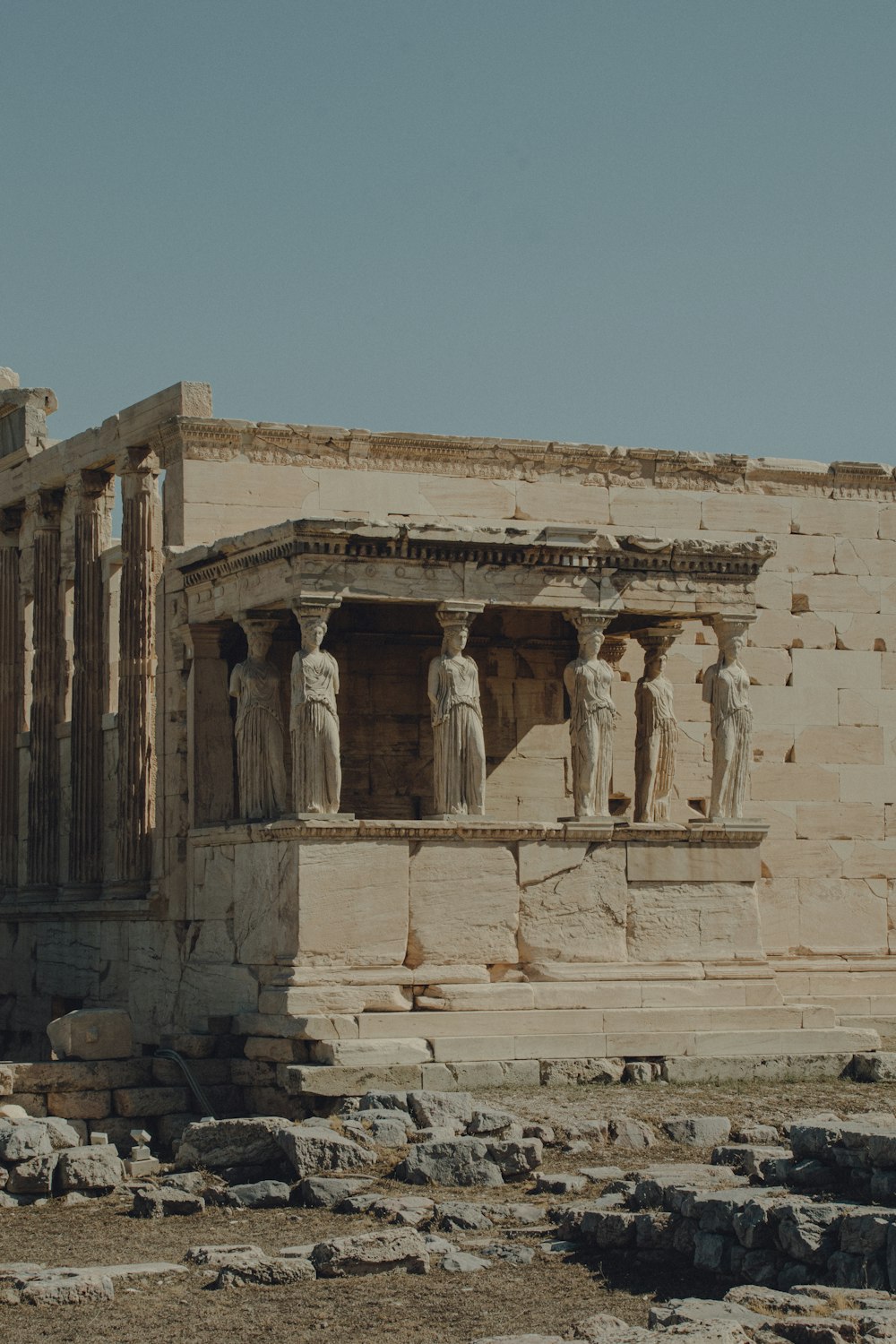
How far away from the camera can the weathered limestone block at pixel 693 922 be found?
19031 millimetres

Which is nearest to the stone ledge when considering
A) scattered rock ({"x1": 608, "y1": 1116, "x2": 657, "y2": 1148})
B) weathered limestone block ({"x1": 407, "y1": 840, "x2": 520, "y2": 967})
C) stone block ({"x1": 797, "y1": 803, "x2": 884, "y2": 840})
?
weathered limestone block ({"x1": 407, "y1": 840, "x2": 520, "y2": 967})

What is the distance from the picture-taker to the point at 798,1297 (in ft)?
35.0

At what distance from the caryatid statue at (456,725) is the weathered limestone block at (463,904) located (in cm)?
37

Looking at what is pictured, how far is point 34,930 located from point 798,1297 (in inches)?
557

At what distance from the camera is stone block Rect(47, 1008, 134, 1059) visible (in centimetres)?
1795

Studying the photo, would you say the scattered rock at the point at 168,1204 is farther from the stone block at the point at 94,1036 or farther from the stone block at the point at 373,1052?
the stone block at the point at 94,1036

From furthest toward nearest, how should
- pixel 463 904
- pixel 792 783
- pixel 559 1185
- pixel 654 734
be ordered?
1. pixel 792 783
2. pixel 654 734
3. pixel 463 904
4. pixel 559 1185

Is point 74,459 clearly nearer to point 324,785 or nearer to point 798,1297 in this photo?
point 324,785

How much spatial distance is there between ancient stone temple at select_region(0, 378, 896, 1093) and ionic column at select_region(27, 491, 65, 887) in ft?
0.13

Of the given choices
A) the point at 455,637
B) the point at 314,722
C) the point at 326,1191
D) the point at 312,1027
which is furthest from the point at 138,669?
the point at 326,1191

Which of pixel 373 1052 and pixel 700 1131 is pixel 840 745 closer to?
pixel 373 1052

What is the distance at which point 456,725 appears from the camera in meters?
18.6

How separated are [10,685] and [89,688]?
2.06 m

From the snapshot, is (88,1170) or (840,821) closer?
(88,1170)
